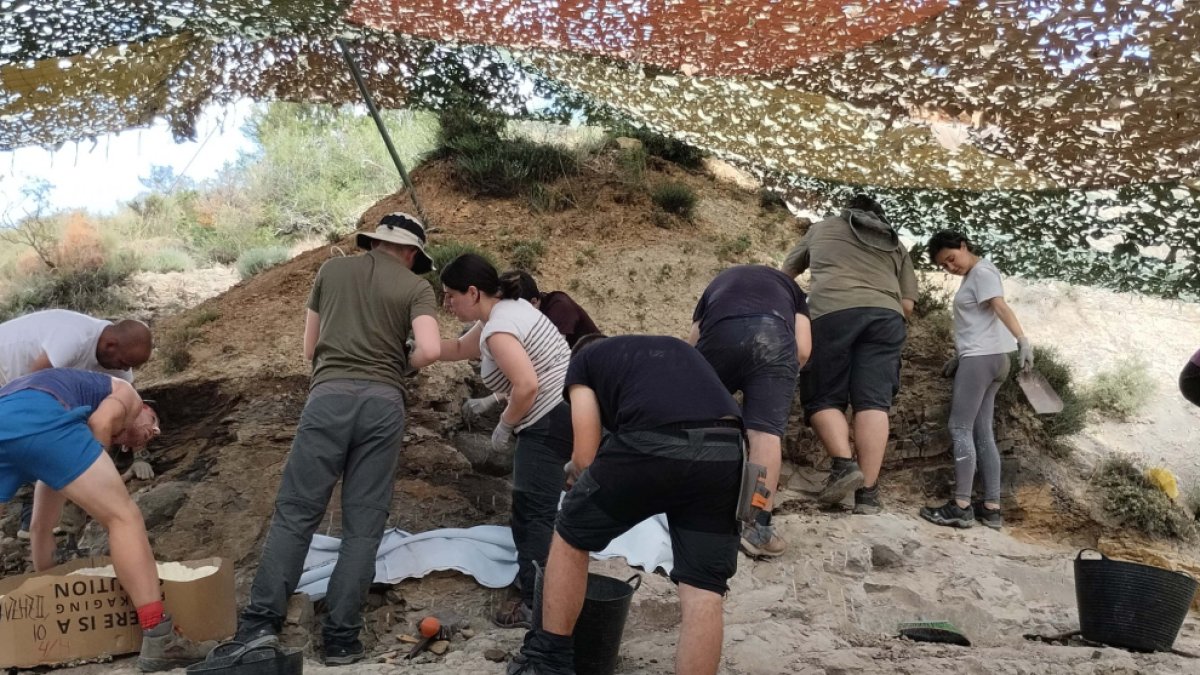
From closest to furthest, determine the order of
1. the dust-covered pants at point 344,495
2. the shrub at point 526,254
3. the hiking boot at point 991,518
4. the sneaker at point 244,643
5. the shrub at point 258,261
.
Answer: the sneaker at point 244,643
the dust-covered pants at point 344,495
the hiking boot at point 991,518
the shrub at point 526,254
the shrub at point 258,261

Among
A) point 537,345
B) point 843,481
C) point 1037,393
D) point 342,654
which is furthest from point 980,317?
point 342,654

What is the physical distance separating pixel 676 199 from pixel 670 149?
987 mm

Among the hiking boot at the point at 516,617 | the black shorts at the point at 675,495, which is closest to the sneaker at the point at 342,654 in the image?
the hiking boot at the point at 516,617

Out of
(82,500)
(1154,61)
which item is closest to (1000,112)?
(1154,61)

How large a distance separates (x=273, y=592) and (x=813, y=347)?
3167 millimetres

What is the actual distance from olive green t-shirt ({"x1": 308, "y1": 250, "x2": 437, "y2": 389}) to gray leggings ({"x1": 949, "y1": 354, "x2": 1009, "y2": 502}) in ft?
11.0

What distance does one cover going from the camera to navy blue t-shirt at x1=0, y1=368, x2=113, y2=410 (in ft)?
11.5

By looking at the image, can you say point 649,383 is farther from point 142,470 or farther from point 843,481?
point 142,470

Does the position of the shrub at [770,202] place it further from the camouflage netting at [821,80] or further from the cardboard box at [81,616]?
the cardboard box at [81,616]

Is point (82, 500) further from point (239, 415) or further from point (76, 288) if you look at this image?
point (76, 288)

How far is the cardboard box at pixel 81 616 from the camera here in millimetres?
3471

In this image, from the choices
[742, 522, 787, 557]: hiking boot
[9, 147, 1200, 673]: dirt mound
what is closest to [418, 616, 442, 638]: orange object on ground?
[9, 147, 1200, 673]: dirt mound

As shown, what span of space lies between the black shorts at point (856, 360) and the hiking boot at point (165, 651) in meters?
3.34

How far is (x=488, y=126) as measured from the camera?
26.8 ft
